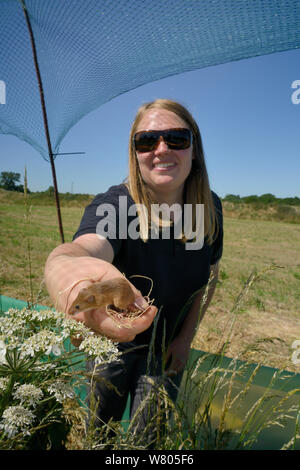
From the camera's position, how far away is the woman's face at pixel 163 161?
1667mm

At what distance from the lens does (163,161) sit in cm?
169

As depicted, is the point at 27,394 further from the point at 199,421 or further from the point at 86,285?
the point at 199,421

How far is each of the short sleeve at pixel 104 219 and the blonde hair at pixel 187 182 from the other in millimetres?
145

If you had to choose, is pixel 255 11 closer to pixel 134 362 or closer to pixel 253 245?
pixel 134 362

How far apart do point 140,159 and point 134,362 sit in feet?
3.94

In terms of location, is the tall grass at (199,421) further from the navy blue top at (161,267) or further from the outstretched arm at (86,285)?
the navy blue top at (161,267)

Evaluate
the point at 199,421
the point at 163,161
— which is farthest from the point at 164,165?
the point at 199,421

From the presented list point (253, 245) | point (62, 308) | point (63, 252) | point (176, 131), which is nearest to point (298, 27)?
point (176, 131)

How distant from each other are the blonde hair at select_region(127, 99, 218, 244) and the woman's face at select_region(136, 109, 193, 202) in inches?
2.1

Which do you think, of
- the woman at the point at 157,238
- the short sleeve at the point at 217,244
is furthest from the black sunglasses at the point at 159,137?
the short sleeve at the point at 217,244

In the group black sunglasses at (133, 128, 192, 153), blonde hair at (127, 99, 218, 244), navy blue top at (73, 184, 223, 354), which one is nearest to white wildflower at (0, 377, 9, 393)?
navy blue top at (73, 184, 223, 354)

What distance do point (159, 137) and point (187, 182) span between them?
1.34 feet

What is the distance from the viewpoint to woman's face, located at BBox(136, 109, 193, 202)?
5.47 ft

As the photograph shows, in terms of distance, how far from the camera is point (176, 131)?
175 centimetres
